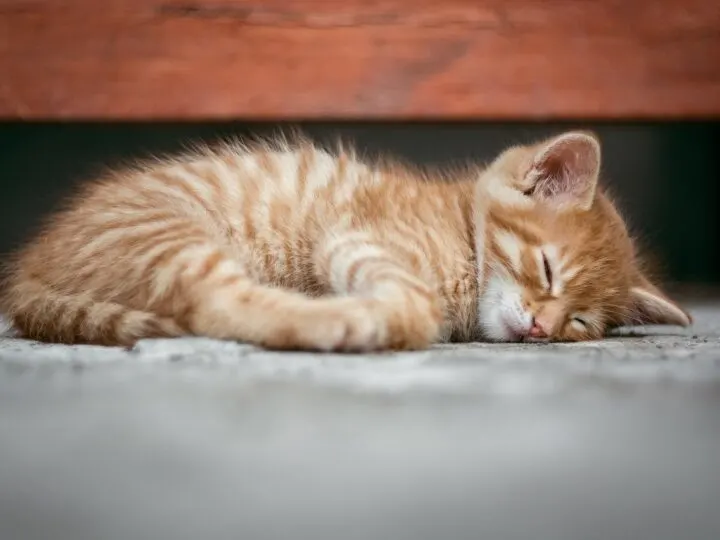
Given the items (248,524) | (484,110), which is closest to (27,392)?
(248,524)

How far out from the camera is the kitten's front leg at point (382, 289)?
1.18m

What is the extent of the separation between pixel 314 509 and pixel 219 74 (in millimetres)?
1502

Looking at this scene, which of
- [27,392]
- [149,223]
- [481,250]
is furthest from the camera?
[481,250]

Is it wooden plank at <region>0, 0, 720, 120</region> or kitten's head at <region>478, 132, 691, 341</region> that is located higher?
wooden plank at <region>0, 0, 720, 120</region>

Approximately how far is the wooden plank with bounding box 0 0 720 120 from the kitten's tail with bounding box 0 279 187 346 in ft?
2.26

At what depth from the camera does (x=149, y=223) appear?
145cm

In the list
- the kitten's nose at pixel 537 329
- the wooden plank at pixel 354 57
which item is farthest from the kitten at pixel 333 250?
the wooden plank at pixel 354 57

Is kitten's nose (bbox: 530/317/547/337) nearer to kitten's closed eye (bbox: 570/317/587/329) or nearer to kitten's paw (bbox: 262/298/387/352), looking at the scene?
kitten's closed eye (bbox: 570/317/587/329)

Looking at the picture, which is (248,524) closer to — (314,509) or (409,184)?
(314,509)

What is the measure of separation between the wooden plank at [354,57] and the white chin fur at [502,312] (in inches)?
24.2

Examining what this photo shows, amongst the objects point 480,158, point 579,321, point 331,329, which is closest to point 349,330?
point 331,329

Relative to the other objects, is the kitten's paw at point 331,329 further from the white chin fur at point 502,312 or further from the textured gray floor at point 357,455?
the white chin fur at point 502,312

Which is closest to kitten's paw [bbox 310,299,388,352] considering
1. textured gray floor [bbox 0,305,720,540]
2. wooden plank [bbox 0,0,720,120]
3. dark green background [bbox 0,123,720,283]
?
textured gray floor [bbox 0,305,720,540]

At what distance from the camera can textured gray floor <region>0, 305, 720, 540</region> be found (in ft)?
2.16
